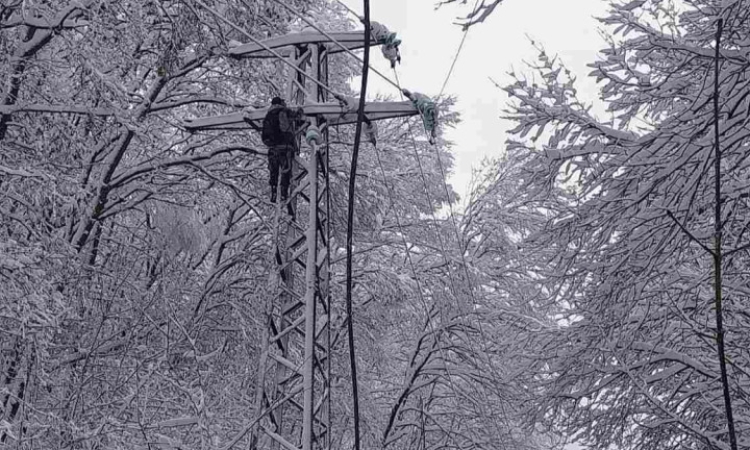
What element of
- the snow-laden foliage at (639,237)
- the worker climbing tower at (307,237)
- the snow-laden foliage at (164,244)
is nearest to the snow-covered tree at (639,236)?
the snow-laden foliage at (639,237)

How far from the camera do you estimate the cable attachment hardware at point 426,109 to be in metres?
4.75

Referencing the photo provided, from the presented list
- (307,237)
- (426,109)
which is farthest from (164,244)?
(426,109)

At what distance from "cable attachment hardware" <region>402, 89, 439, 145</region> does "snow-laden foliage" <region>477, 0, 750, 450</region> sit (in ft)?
6.16

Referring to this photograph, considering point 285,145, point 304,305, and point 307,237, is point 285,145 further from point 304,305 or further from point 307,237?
point 304,305

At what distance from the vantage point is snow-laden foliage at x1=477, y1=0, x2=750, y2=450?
612 centimetres

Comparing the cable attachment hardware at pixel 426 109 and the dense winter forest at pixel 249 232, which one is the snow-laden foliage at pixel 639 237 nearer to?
the dense winter forest at pixel 249 232

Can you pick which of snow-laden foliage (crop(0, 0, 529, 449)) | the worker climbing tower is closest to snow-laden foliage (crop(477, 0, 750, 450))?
snow-laden foliage (crop(0, 0, 529, 449))

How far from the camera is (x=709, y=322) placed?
7.16 metres

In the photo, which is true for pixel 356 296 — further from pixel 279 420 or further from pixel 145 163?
pixel 279 420

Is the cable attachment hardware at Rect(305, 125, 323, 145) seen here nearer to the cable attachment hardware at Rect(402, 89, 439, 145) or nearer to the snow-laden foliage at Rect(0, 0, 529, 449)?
the cable attachment hardware at Rect(402, 89, 439, 145)

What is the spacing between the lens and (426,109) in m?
4.78

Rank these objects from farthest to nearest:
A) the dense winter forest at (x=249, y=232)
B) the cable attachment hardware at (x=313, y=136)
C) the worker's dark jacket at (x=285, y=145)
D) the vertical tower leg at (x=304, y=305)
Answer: the dense winter forest at (x=249, y=232) < the worker's dark jacket at (x=285, y=145) < the cable attachment hardware at (x=313, y=136) < the vertical tower leg at (x=304, y=305)

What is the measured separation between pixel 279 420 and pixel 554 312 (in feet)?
27.9

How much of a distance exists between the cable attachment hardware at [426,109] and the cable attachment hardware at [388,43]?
1.29 feet
